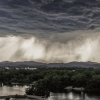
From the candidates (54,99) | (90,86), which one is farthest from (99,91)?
(54,99)

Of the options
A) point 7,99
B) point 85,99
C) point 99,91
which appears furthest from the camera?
point 99,91

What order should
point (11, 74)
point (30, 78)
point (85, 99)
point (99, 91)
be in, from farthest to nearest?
point (11, 74) < point (30, 78) < point (99, 91) < point (85, 99)

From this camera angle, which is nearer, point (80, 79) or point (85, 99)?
point (85, 99)

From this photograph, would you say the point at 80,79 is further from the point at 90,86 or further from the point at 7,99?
the point at 7,99

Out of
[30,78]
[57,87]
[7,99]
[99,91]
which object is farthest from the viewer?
[30,78]

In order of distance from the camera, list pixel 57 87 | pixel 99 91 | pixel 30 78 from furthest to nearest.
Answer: pixel 30 78, pixel 57 87, pixel 99 91

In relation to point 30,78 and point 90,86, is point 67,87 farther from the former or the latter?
point 30,78

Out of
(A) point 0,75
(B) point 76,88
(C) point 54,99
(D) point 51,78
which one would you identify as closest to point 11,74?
(A) point 0,75

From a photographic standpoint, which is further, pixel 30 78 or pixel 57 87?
pixel 30 78
